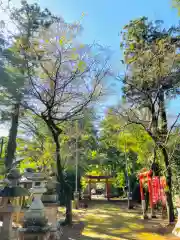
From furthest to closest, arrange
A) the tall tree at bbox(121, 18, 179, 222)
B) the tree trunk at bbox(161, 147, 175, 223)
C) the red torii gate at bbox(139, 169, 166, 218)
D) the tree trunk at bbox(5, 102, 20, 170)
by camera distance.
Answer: the tree trunk at bbox(5, 102, 20, 170), the red torii gate at bbox(139, 169, 166, 218), the tall tree at bbox(121, 18, 179, 222), the tree trunk at bbox(161, 147, 175, 223)

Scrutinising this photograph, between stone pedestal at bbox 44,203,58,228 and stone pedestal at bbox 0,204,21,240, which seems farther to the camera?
stone pedestal at bbox 44,203,58,228

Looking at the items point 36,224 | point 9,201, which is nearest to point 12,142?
point 9,201

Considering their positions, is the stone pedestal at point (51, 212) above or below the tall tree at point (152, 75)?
below

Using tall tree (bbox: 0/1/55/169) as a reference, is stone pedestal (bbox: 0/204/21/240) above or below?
below

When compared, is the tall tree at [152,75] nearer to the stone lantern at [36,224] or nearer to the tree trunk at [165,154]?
the tree trunk at [165,154]

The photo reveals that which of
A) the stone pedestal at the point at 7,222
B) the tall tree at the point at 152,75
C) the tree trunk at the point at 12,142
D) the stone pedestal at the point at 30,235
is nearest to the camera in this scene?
the stone pedestal at the point at 30,235

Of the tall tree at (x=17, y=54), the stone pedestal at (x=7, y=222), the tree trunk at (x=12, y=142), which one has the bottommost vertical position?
the stone pedestal at (x=7, y=222)

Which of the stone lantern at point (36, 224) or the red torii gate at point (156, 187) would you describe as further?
the red torii gate at point (156, 187)

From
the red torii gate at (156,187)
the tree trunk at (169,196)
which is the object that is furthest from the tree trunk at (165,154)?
the red torii gate at (156,187)

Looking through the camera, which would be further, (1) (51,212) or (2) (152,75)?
(2) (152,75)

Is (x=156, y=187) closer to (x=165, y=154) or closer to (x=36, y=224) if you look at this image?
(x=165, y=154)

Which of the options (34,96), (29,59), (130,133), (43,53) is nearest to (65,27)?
(43,53)

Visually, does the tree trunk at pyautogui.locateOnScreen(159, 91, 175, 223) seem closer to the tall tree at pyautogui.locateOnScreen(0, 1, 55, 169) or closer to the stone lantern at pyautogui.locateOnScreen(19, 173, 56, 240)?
the stone lantern at pyautogui.locateOnScreen(19, 173, 56, 240)

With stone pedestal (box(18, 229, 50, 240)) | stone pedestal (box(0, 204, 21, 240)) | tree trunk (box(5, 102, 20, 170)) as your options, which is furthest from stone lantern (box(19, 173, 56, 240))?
tree trunk (box(5, 102, 20, 170))
